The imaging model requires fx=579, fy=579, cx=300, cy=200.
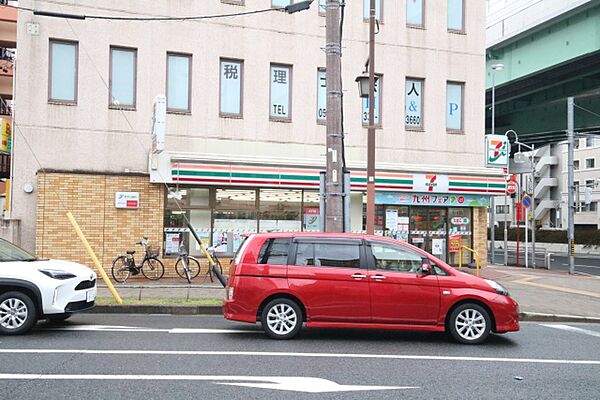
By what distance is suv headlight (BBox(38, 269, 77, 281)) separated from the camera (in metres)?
8.88

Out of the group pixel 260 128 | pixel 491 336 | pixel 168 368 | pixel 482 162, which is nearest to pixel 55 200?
pixel 260 128

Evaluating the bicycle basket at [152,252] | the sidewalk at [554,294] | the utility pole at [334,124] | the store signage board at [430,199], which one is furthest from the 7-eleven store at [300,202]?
the utility pole at [334,124]

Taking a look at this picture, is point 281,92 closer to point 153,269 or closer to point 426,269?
point 153,269

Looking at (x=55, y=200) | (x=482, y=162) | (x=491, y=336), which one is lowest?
(x=491, y=336)

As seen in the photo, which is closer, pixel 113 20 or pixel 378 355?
pixel 378 355

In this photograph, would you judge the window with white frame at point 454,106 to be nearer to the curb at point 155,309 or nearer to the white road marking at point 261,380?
the curb at point 155,309

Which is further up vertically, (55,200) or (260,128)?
(260,128)

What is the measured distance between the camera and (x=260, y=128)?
17.2 meters

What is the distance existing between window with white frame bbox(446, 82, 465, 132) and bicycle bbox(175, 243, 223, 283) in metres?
8.88

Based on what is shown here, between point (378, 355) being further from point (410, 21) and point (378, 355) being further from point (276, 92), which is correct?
point (410, 21)

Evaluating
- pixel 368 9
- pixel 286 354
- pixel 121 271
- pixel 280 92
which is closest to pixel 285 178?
pixel 280 92

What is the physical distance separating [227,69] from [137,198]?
4.62m

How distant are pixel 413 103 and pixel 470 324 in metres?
A: 11.3

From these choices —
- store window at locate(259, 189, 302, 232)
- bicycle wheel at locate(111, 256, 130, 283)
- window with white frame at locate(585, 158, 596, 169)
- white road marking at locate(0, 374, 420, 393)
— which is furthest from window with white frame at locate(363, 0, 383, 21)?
window with white frame at locate(585, 158, 596, 169)
